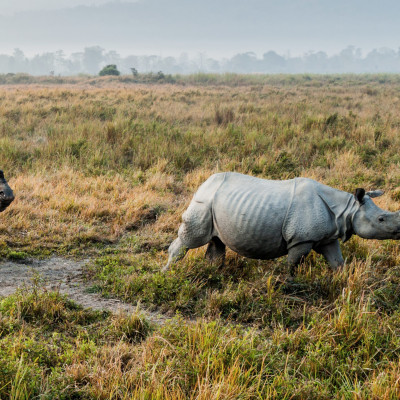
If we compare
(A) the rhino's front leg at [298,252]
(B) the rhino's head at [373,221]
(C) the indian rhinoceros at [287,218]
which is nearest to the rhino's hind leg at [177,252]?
(C) the indian rhinoceros at [287,218]

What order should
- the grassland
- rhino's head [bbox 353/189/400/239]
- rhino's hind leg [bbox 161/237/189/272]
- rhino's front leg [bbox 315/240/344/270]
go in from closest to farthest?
the grassland
rhino's head [bbox 353/189/400/239]
rhino's front leg [bbox 315/240/344/270]
rhino's hind leg [bbox 161/237/189/272]

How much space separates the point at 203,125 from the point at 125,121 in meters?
2.30

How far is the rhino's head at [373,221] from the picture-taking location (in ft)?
12.4

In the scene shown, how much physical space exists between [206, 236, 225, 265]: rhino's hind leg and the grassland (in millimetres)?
113

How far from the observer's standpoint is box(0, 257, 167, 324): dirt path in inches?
154

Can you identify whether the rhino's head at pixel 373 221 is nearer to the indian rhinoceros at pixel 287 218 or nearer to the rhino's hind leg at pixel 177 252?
the indian rhinoceros at pixel 287 218

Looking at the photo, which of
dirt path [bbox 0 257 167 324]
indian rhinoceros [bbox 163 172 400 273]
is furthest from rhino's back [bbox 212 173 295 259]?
dirt path [bbox 0 257 167 324]

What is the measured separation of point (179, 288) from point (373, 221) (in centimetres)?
183

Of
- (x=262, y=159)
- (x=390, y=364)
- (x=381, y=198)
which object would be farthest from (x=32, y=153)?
(x=390, y=364)

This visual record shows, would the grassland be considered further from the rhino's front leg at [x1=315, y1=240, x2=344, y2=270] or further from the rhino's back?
the rhino's back

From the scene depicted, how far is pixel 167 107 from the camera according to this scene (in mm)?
15867

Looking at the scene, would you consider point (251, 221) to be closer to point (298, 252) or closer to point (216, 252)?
point (298, 252)

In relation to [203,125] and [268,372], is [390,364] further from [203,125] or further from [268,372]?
[203,125]

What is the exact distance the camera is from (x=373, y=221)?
384 centimetres
